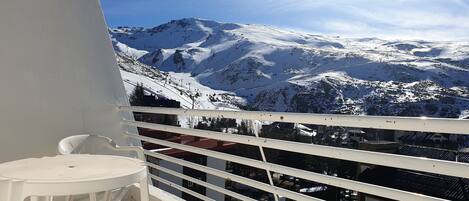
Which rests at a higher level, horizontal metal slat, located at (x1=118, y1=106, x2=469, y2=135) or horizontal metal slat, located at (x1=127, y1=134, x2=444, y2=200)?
horizontal metal slat, located at (x1=118, y1=106, x2=469, y2=135)

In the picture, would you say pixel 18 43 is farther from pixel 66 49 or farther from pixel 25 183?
pixel 25 183

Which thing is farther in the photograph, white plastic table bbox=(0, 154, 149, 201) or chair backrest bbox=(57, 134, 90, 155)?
chair backrest bbox=(57, 134, 90, 155)

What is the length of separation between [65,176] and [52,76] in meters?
1.64

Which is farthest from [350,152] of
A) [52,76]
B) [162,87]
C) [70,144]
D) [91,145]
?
[162,87]

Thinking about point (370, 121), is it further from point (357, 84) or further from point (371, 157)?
point (357, 84)

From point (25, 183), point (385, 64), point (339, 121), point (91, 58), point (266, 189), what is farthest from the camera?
point (385, 64)

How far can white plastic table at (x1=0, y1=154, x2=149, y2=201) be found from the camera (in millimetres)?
1302

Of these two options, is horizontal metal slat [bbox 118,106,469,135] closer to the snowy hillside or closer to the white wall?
the white wall

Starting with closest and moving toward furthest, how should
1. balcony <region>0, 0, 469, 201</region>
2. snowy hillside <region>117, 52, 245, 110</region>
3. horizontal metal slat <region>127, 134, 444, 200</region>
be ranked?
horizontal metal slat <region>127, 134, 444, 200</region>, balcony <region>0, 0, 469, 201</region>, snowy hillside <region>117, 52, 245, 110</region>

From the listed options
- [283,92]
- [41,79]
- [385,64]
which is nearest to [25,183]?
[41,79]

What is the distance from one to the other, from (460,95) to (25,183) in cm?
15288

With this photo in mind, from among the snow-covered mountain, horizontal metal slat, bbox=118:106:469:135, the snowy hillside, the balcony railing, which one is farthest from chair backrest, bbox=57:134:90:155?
the snow-covered mountain

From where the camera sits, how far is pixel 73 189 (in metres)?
1.31

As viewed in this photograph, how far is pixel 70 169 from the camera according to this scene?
154cm
